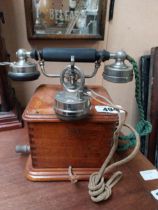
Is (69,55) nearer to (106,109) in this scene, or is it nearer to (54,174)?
(106,109)

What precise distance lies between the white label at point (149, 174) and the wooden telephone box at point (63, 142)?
0.43 feet

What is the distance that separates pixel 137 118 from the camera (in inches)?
44.8

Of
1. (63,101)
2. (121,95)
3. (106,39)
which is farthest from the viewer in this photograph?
(121,95)

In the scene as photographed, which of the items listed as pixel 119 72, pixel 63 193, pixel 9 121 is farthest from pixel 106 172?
pixel 9 121

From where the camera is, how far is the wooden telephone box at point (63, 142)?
1.65ft

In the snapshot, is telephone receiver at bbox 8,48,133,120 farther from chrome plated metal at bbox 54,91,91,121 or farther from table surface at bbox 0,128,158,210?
table surface at bbox 0,128,158,210

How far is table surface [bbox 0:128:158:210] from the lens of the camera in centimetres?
47

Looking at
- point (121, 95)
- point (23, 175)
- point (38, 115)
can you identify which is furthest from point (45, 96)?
point (121, 95)

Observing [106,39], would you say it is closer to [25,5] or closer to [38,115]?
[25,5]

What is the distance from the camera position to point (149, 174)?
0.58 m

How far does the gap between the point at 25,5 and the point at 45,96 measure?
1.33 ft

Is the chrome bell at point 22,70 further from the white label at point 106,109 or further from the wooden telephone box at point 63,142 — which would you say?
the white label at point 106,109

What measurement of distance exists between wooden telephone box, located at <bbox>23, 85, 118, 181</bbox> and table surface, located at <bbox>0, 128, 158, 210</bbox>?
3cm

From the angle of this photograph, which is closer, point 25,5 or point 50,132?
point 50,132
